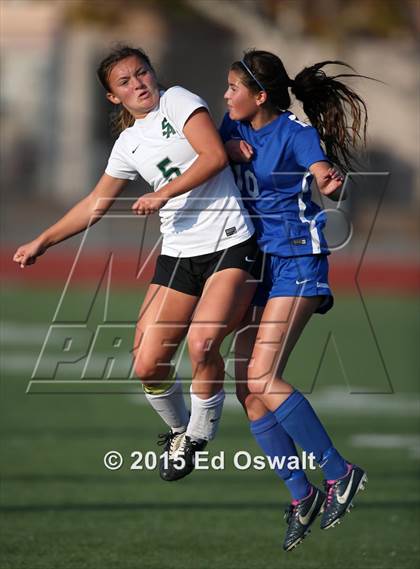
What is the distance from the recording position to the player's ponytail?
17.1ft

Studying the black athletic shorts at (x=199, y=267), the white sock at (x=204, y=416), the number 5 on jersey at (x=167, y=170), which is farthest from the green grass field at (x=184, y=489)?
the number 5 on jersey at (x=167, y=170)

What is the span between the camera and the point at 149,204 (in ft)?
15.5

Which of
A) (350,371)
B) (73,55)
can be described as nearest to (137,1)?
(73,55)

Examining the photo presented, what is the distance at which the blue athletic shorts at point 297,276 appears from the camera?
17.1 feet

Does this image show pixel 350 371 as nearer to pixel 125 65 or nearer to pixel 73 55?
pixel 125 65

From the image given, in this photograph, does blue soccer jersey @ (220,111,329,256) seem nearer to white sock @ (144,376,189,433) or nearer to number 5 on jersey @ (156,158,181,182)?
number 5 on jersey @ (156,158,181,182)

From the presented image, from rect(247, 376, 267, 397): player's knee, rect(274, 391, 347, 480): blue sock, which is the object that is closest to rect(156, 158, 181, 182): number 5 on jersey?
rect(247, 376, 267, 397): player's knee

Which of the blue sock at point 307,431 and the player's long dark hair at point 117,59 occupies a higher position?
the player's long dark hair at point 117,59

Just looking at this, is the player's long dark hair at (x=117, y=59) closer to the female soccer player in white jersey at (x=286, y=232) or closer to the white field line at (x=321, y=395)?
the female soccer player in white jersey at (x=286, y=232)

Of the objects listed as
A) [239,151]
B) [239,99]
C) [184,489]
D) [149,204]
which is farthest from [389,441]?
[149,204]

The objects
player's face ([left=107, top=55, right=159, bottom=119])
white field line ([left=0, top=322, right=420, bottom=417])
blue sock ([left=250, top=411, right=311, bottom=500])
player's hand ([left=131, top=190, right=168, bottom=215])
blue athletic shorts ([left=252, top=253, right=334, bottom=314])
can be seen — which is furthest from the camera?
white field line ([left=0, top=322, right=420, bottom=417])

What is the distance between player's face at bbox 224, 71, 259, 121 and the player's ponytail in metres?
0.22

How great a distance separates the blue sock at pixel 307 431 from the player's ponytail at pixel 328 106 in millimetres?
1011

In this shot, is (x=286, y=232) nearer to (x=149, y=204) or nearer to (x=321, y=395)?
(x=149, y=204)
